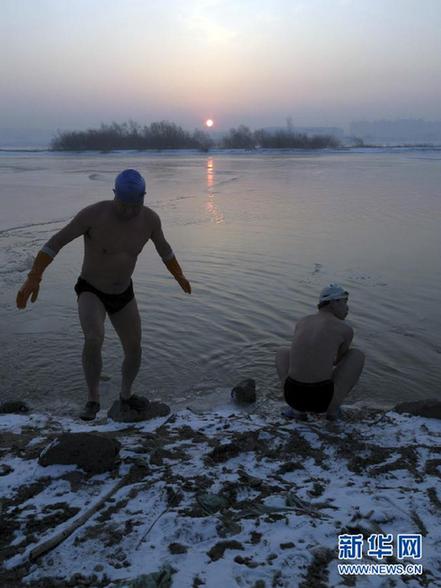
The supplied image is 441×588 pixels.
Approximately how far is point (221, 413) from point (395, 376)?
2.18m

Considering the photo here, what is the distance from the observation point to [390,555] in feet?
9.00

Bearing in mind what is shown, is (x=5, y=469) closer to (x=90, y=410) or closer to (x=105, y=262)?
(x=90, y=410)

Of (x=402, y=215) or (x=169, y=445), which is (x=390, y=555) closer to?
(x=169, y=445)

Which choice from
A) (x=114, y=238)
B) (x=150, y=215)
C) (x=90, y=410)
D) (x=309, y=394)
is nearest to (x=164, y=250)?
(x=150, y=215)

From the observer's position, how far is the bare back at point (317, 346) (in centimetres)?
427

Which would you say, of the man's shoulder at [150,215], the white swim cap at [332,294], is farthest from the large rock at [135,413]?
the white swim cap at [332,294]

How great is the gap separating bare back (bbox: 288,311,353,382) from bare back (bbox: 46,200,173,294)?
155cm

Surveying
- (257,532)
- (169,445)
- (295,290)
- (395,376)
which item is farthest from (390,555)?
(295,290)

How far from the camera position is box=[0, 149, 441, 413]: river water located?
580cm

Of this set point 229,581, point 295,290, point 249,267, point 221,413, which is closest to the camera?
point 229,581

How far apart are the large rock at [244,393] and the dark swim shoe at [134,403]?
0.99m

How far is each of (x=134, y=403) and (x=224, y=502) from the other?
1.75 m

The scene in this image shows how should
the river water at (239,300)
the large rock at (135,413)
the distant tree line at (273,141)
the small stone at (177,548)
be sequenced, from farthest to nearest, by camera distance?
1. the distant tree line at (273,141)
2. the river water at (239,300)
3. the large rock at (135,413)
4. the small stone at (177,548)

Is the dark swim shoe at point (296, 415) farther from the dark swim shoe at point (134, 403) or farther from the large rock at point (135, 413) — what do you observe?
the dark swim shoe at point (134, 403)
